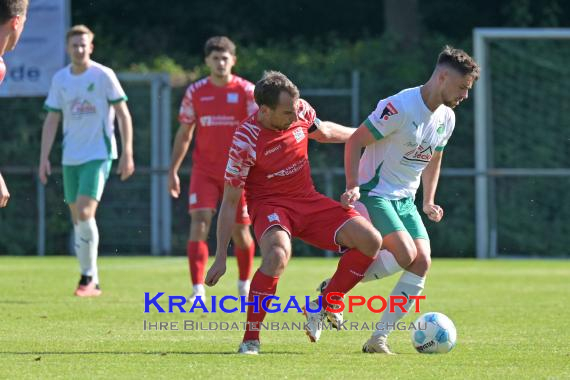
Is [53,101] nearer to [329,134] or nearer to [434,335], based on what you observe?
[329,134]

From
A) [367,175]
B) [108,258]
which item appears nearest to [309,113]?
[367,175]

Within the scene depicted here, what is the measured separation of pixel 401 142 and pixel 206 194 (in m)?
3.23

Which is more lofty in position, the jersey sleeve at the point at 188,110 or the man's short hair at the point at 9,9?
the man's short hair at the point at 9,9

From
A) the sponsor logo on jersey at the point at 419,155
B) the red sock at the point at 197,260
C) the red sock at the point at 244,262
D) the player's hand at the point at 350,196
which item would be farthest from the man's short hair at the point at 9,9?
the red sock at the point at 244,262

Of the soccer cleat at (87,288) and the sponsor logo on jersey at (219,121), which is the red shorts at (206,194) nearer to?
the sponsor logo on jersey at (219,121)

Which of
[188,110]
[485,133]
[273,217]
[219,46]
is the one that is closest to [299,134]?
[273,217]

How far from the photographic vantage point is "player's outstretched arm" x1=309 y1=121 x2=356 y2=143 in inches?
337

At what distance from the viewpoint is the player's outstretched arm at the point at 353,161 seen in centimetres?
794

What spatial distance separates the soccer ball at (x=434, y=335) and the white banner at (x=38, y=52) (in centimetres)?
1087

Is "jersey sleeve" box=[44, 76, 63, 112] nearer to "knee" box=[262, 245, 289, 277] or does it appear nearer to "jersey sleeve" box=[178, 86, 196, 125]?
"jersey sleeve" box=[178, 86, 196, 125]

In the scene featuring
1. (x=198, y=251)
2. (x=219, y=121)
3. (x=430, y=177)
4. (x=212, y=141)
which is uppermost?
(x=219, y=121)

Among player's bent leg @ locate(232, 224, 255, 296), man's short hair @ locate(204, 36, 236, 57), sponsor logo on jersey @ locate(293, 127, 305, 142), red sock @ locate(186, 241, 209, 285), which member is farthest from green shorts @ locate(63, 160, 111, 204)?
sponsor logo on jersey @ locate(293, 127, 305, 142)

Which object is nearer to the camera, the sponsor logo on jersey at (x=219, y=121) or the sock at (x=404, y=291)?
the sock at (x=404, y=291)

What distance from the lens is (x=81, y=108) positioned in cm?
1206
